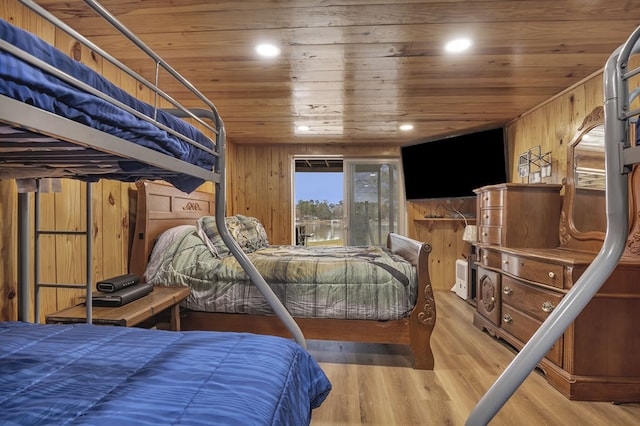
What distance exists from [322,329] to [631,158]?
194 cm

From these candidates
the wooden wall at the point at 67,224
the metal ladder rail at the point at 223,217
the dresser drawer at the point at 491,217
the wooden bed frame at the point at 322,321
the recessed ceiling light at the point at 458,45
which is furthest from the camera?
the dresser drawer at the point at 491,217

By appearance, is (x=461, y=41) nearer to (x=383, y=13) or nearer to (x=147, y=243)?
(x=383, y=13)

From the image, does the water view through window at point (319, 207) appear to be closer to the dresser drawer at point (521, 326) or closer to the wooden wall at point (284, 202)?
the wooden wall at point (284, 202)

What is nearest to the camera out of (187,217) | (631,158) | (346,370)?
(631,158)

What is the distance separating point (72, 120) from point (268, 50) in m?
1.67

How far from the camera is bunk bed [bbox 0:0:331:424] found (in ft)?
2.04

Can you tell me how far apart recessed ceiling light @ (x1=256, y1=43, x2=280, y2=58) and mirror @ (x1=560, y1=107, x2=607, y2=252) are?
7.73ft

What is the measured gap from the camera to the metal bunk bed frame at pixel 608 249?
0.91 metres

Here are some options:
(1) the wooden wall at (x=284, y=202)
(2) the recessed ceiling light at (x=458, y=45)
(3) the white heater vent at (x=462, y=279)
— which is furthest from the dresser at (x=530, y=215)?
(1) the wooden wall at (x=284, y=202)

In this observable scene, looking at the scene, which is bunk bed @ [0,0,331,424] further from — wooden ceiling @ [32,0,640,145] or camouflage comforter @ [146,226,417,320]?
camouflage comforter @ [146,226,417,320]

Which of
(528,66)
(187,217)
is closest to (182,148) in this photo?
(187,217)

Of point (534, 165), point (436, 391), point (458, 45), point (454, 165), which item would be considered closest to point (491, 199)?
point (534, 165)

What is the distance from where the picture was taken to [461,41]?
197 centimetres

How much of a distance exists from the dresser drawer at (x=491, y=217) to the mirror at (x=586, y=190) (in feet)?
1.58
